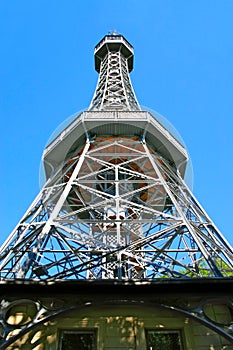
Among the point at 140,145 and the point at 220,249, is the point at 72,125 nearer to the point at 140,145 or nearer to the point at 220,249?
the point at 140,145

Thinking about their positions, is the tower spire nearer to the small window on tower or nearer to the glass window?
the small window on tower

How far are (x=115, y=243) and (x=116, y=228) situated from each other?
0.52 meters

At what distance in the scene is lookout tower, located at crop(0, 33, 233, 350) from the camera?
6.43 m

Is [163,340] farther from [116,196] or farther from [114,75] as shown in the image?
[114,75]

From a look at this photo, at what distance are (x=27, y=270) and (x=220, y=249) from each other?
5.49 meters

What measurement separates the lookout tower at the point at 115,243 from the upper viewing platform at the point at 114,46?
10.6 m

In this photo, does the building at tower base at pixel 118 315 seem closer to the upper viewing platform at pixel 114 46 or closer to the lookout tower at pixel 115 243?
the lookout tower at pixel 115 243

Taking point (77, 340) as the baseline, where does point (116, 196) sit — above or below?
above

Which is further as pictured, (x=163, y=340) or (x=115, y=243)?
(x=115, y=243)

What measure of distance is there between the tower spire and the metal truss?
5.47 meters

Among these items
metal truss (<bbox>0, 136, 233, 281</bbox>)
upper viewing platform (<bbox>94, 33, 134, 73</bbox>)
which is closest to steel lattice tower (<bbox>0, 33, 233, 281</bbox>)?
metal truss (<bbox>0, 136, 233, 281</bbox>)

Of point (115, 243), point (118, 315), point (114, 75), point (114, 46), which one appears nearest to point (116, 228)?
point (115, 243)

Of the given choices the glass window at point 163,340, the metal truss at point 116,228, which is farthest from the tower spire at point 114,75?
the glass window at point 163,340

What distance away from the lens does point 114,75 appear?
96.3 feet
